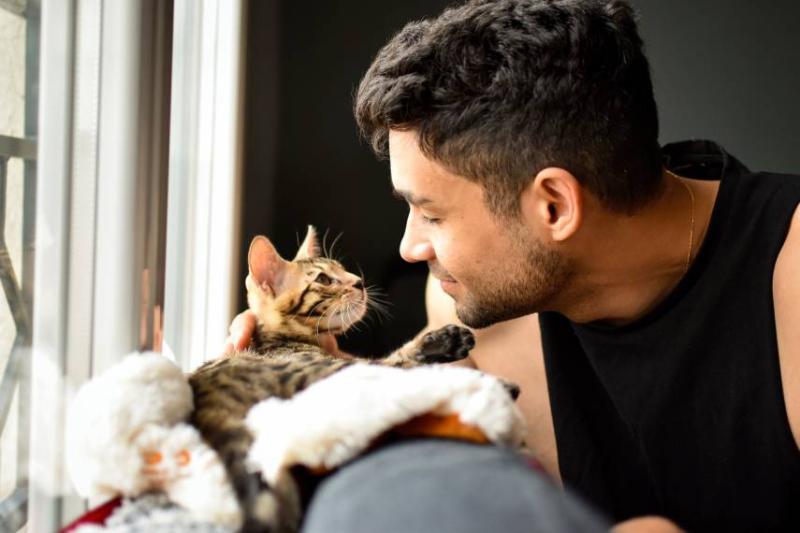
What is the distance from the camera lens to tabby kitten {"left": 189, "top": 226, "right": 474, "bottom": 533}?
1.50 ft

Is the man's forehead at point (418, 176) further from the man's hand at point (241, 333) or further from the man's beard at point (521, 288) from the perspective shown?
the man's hand at point (241, 333)

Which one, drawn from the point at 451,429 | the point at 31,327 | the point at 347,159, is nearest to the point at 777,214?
the point at 451,429

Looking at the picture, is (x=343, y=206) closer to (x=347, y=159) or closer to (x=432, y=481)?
(x=347, y=159)

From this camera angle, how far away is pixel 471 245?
1044 millimetres

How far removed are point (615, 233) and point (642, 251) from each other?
6 centimetres

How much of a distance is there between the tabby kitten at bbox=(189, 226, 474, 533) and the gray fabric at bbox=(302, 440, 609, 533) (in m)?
0.05

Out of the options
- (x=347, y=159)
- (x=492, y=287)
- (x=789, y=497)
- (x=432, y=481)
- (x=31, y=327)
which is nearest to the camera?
(x=432, y=481)

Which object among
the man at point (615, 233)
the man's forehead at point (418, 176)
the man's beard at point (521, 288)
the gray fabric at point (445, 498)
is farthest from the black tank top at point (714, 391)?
the gray fabric at point (445, 498)

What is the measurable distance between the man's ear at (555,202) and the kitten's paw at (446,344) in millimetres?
233

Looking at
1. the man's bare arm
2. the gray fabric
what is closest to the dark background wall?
the man's bare arm

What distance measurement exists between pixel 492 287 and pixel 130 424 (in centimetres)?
69

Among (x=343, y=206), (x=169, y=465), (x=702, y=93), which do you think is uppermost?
(x=702, y=93)

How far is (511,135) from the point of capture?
3.25 feet

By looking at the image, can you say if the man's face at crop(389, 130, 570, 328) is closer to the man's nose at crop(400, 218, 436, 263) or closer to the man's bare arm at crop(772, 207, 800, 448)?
the man's nose at crop(400, 218, 436, 263)
